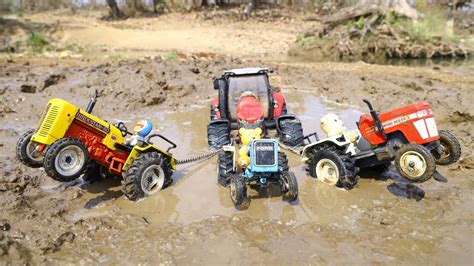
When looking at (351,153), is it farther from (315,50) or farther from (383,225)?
(315,50)

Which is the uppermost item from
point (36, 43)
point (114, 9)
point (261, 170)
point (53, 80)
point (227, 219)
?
point (114, 9)

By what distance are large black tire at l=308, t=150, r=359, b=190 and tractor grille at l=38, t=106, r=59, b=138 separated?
130 inches

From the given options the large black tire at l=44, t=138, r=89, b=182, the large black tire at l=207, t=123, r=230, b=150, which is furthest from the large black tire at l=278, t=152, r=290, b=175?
the large black tire at l=44, t=138, r=89, b=182

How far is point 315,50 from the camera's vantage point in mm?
20672

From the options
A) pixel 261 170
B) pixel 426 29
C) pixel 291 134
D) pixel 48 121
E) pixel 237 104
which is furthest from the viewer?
pixel 426 29

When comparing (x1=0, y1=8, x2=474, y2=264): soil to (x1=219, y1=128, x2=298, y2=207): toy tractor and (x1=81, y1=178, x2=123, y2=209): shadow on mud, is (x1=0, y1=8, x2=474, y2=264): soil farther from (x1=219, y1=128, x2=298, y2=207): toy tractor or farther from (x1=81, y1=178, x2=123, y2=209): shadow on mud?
(x1=219, y1=128, x2=298, y2=207): toy tractor

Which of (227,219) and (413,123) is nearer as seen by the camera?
(227,219)

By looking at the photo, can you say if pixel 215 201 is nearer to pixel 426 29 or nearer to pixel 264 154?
pixel 264 154

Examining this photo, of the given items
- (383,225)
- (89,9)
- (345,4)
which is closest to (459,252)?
(383,225)

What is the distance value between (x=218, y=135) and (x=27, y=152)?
3085mm

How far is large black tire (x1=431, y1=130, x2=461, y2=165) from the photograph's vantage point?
4.82 metres

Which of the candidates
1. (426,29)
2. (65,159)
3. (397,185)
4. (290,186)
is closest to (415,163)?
(397,185)

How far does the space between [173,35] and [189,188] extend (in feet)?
70.5

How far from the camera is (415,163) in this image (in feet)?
14.3
